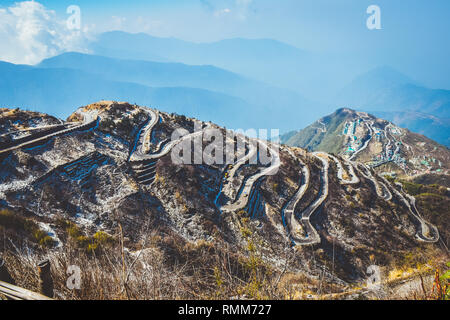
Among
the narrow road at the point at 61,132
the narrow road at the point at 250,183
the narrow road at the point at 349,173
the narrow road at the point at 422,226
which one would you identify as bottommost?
the narrow road at the point at 422,226

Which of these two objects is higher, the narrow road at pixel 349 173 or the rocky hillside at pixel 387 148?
the narrow road at pixel 349 173

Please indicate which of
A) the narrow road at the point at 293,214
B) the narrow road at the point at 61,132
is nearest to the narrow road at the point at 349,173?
the narrow road at the point at 293,214

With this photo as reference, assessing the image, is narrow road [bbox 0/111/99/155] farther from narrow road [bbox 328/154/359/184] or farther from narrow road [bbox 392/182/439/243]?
narrow road [bbox 392/182/439/243]

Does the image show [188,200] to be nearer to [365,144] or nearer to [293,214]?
[293,214]

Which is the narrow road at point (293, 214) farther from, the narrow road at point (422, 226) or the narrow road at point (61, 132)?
the narrow road at point (61, 132)

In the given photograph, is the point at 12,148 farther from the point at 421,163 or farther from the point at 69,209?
the point at 421,163

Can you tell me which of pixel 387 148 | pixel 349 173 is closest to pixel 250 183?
pixel 349 173
